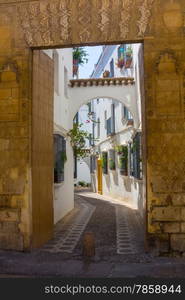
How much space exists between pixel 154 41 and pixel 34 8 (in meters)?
2.39

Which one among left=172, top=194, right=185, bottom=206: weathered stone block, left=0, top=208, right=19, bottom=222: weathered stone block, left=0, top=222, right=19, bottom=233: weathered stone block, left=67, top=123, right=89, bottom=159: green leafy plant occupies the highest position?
left=67, top=123, right=89, bottom=159: green leafy plant

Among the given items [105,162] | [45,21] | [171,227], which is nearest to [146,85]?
[45,21]

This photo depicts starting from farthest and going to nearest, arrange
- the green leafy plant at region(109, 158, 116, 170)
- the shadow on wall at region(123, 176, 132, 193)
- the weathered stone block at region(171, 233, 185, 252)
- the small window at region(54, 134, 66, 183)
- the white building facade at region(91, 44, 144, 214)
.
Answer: the green leafy plant at region(109, 158, 116, 170)
the shadow on wall at region(123, 176, 132, 193)
the white building facade at region(91, 44, 144, 214)
the small window at region(54, 134, 66, 183)
the weathered stone block at region(171, 233, 185, 252)

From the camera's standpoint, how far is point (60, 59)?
35.1ft

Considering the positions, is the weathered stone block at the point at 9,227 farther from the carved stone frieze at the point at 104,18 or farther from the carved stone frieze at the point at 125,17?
the carved stone frieze at the point at 125,17

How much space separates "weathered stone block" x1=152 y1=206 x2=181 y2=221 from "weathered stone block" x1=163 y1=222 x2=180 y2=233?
9 centimetres

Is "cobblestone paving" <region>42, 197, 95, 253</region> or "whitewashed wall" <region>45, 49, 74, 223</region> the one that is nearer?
"cobblestone paving" <region>42, 197, 95, 253</region>

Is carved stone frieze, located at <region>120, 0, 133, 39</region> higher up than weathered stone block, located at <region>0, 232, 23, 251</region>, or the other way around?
carved stone frieze, located at <region>120, 0, 133, 39</region>

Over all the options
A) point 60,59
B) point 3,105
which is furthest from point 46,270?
point 60,59

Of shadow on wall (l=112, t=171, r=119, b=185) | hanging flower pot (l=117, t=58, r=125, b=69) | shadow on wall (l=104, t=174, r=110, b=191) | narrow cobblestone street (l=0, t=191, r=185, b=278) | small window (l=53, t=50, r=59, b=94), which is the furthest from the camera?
shadow on wall (l=104, t=174, r=110, b=191)

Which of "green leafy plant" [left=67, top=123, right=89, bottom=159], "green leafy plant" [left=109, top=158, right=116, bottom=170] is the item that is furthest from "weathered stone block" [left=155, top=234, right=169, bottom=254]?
"green leafy plant" [left=109, top=158, right=116, bottom=170]

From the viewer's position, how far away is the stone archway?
5.66 m

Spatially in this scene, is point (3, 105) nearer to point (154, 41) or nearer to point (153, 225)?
point (154, 41)

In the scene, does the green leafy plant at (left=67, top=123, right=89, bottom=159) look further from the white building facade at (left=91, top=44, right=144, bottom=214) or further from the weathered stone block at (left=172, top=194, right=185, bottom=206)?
the weathered stone block at (left=172, top=194, right=185, bottom=206)
